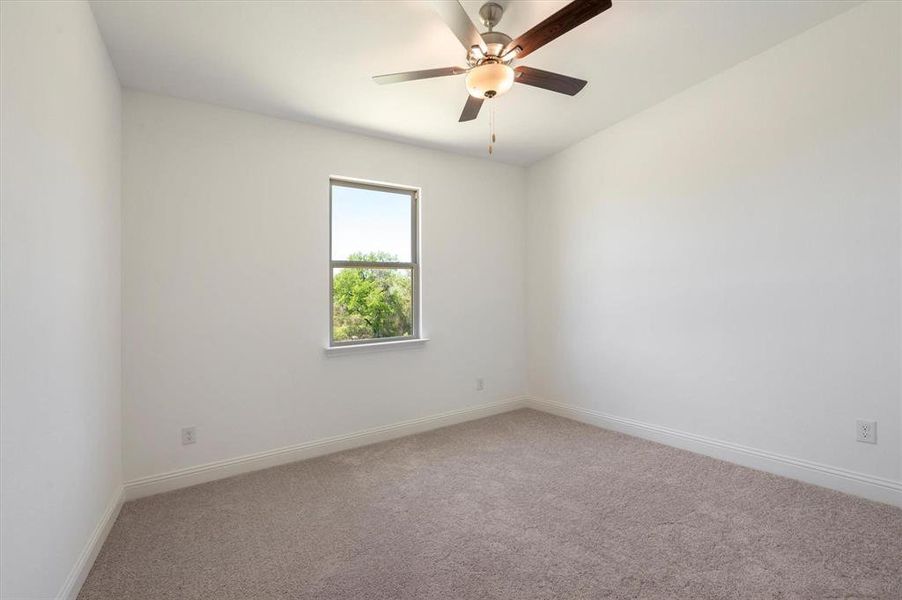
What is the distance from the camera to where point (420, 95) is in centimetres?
288

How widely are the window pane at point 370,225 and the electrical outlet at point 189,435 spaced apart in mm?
1561

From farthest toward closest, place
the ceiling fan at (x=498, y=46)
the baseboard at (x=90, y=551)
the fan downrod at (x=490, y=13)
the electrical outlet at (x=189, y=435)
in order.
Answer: the electrical outlet at (x=189, y=435) → the fan downrod at (x=490, y=13) → the ceiling fan at (x=498, y=46) → the baseboard at (x=90, y=551)

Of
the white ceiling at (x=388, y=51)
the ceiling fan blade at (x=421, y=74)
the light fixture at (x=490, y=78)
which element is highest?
the white ceiling at (x=388, y=51)

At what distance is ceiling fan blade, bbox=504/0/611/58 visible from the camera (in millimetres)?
1638

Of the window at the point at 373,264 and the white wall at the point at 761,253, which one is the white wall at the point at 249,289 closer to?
the window at the point at 373,264

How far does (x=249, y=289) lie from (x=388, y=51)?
1814 millimetres

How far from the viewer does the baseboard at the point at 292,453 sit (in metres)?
2.58

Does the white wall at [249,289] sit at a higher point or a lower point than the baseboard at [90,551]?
higher

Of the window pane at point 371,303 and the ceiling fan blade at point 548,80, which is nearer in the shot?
the ceiling fan blade at point 548,80

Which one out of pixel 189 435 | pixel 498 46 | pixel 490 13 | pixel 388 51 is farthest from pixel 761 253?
pixel 189 435

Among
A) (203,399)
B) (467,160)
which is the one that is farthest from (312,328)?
(467,160)

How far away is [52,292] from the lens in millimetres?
1525

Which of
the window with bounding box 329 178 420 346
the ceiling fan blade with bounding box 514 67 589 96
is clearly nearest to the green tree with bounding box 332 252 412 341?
the window with bounding box 329 178 420 346

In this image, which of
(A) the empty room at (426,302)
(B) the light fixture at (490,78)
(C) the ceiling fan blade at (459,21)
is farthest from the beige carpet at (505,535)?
(C) the ceiling fan blade at (459,21)
